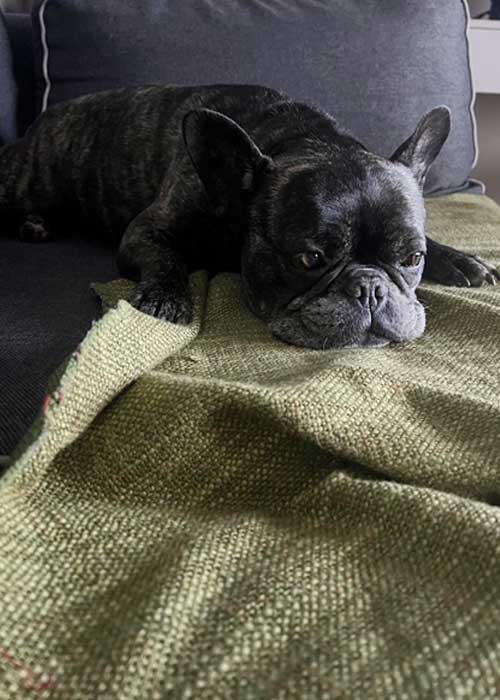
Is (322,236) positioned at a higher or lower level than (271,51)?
lower

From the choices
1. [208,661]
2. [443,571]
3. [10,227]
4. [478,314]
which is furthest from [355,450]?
[10,227]

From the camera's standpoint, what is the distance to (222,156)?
4.29 feet

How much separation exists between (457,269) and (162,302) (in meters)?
0.55

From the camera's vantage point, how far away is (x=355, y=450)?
71 centimetres

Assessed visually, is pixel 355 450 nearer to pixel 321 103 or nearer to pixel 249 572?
pixel 249 572

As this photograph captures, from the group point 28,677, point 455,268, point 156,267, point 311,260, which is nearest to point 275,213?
point 311,260

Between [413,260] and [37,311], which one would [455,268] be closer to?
[413,260]

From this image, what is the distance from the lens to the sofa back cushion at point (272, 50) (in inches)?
70.3

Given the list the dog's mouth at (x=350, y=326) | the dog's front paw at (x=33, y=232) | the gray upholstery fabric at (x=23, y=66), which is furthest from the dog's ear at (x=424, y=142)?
the gray upholstery fabric at (x=23, y=66)

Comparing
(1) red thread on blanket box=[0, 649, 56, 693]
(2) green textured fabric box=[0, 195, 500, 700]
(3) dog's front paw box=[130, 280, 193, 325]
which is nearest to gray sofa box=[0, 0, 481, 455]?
(3) dog's front paw box=[130, 280, 193, 325]

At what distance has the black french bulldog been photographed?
3.75 ft

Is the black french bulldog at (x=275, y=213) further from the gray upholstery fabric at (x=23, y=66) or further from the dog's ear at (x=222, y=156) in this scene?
the gray upholstery fabric at (x=23, y=66)

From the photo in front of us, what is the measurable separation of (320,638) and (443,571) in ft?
0.39

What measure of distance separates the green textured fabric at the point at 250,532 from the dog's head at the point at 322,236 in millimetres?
194
